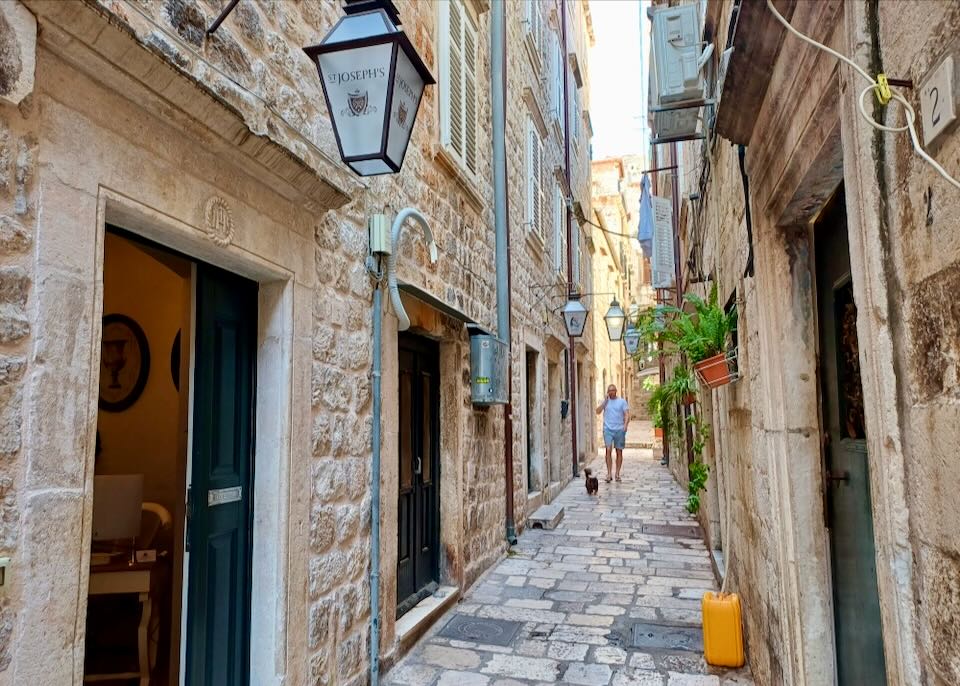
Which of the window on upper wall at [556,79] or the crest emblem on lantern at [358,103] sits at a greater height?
the window on upper wall at [556,79]

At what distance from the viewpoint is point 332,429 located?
129 inches

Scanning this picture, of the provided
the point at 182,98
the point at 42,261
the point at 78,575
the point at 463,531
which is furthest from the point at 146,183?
the point at 463,531

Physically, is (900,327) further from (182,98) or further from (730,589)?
(730,589)

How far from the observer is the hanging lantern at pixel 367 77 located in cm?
258

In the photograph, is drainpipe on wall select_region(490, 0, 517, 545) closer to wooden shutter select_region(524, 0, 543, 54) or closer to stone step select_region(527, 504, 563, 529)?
stone step select_region(527, 504, 563, 529)

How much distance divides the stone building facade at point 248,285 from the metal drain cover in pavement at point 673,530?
2.69m

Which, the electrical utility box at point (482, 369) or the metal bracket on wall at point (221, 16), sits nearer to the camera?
the metal bracket on wall at point (221, 16)

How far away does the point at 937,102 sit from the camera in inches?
44.4

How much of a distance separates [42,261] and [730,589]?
457 cm

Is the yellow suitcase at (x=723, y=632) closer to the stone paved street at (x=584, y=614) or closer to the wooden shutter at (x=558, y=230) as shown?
the stone paved street at (x=584, y=614)

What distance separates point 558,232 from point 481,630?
750 centimetres

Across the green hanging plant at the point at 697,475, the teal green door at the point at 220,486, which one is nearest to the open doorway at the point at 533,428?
the green hanging plant at the point at 697,475

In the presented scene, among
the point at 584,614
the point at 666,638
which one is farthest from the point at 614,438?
the point at 666,638

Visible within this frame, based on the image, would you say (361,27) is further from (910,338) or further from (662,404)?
(662,404)
